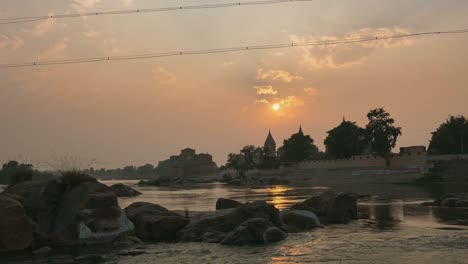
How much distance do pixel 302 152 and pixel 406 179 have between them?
98.7 meters

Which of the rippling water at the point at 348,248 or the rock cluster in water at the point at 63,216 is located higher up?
the rock cluster in water at the point at 63,216

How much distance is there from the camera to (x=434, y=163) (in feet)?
326

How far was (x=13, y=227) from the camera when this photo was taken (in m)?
19.0

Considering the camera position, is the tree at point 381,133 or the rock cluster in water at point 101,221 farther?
the tree at point 381,133

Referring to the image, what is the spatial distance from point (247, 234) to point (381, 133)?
99.8 meters

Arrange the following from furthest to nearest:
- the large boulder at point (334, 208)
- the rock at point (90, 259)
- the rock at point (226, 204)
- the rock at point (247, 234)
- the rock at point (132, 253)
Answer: the rock at point (226, 204), the large boulder at point (334, 208), the rock at point (247, 234), the rock at point (132, 253), the rock at point (90, 259)

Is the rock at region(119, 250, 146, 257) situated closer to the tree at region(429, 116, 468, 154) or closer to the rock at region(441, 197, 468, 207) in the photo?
the rock at region(441, 197, 468, 207)

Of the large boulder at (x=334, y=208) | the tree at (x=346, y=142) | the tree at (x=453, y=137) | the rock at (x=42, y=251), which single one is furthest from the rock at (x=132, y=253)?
the tree at (x=346, y=142)

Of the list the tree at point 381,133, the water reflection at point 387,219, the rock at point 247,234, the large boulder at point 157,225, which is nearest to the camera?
the rock at point 247,234

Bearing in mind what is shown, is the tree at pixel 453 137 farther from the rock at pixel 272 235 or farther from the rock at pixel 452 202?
the rock at pixel 272 235

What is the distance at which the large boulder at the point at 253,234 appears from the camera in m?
18.8

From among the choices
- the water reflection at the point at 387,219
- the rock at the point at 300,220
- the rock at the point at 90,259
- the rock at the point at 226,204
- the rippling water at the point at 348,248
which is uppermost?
the rock at the point at 226,204

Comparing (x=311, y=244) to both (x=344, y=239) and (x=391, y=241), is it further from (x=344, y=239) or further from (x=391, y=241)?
(x=391, y=241)

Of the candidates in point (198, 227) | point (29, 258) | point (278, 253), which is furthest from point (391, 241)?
point (29, 258)
